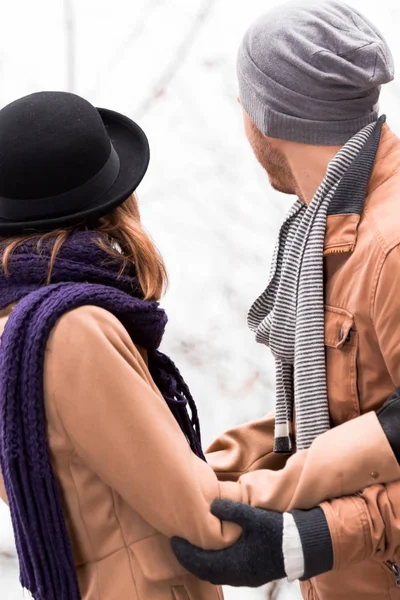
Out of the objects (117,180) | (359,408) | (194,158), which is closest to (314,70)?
(117,180)

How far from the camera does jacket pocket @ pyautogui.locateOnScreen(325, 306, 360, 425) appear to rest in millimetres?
1596

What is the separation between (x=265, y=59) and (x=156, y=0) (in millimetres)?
1138

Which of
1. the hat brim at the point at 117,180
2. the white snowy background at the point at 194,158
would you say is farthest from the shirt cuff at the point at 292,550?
the white snowy background at the point at 194,158

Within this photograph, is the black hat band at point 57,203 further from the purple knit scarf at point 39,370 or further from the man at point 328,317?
the man at point 328,317

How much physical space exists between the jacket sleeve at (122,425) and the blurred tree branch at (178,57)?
1.45 meters

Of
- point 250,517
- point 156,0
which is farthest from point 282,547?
point 156,0

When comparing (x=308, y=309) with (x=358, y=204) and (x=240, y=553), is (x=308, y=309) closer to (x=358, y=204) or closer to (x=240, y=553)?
(x=358, y=204)

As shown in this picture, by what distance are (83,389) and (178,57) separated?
1624mm

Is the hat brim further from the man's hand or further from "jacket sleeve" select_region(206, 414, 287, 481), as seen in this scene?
"jacket sleeve" select_region(206, 414, 287, 481)

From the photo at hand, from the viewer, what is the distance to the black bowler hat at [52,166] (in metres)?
1.42

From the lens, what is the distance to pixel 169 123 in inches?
106

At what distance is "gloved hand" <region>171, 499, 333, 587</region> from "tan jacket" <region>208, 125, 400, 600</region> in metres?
0.04

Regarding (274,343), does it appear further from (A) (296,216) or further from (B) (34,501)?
(B) (34,501)

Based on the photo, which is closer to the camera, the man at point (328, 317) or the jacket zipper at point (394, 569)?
the man at point (328, 317)
